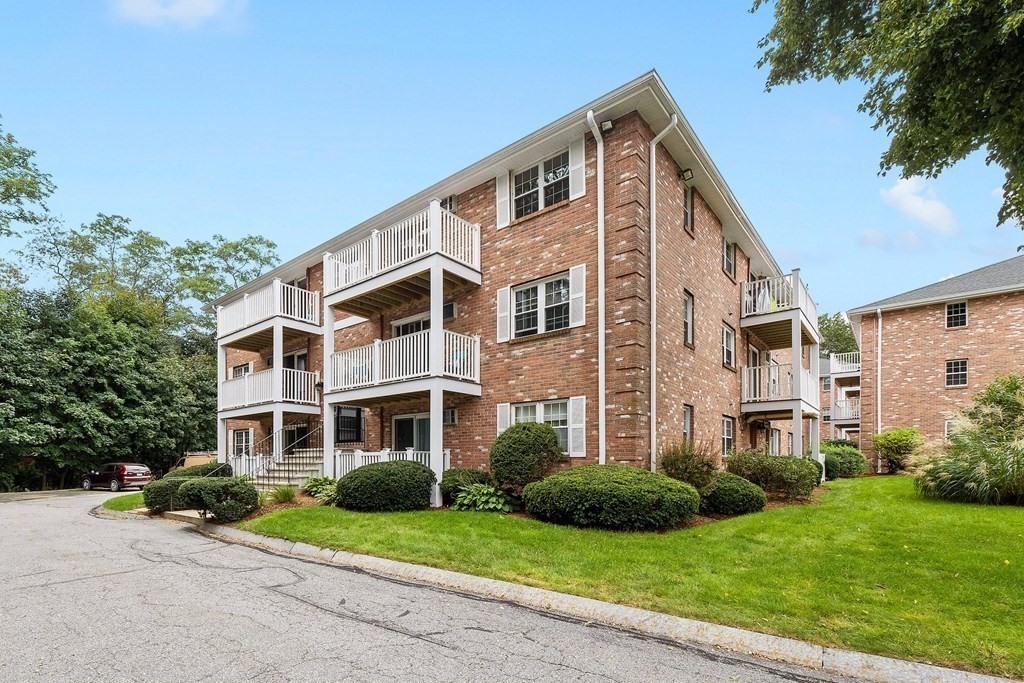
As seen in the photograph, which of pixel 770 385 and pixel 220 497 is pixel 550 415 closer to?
pixel 220 497

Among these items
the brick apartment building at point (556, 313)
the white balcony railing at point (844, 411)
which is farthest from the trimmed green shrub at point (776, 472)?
the white balcony railing at point (844, 411)

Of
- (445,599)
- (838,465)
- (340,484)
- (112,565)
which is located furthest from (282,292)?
(838,465)

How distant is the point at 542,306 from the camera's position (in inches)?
505

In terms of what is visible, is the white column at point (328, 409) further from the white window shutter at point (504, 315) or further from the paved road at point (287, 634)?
the paved road at point (287, 634)

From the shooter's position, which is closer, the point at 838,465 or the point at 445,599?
the point at 445,599

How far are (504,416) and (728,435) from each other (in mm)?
7171

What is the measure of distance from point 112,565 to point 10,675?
14.5ft

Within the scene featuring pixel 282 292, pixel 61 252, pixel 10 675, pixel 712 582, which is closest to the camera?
pixel 10 675

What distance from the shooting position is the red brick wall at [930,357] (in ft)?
75.5

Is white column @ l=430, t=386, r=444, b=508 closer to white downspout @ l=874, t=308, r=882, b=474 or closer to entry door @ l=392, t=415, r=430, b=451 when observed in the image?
entry door @ l=392, t=415, r=430, b=451

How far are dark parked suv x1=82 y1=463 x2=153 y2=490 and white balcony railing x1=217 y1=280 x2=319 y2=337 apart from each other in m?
9.55

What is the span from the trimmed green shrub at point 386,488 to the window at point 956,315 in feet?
78.6

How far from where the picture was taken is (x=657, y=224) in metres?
12.5

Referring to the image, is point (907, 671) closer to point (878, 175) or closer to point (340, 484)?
point (878, 175)
